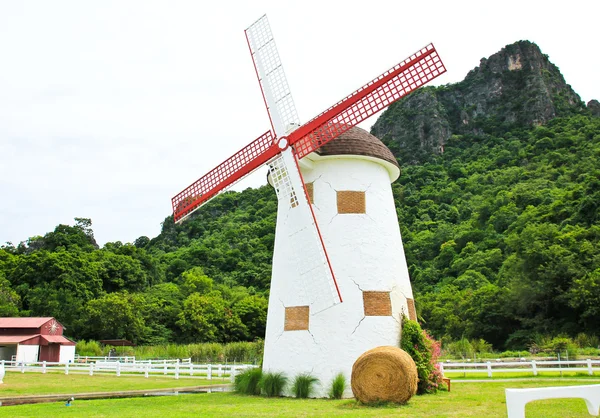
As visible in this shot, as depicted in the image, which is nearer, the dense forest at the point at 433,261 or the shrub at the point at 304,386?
the shrub at the point at 304,386

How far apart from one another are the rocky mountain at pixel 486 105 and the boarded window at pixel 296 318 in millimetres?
89768

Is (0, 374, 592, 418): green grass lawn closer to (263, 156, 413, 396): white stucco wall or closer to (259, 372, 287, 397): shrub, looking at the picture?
(259, 372, 287, 397): shrub

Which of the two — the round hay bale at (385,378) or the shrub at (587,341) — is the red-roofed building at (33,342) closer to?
the round hay bale at (385,378)

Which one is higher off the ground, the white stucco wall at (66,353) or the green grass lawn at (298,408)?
the white stucco wall at (66,353)

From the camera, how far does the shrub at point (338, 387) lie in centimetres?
1199

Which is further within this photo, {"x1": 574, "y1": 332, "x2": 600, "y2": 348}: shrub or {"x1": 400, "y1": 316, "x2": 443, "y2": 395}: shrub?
{"x1": 574, "y1": 332, "x2": 600, "y2": 348}: shrub

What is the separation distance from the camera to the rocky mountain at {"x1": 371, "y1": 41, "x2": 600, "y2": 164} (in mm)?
102500

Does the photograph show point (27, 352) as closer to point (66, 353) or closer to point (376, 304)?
point (66, 353)

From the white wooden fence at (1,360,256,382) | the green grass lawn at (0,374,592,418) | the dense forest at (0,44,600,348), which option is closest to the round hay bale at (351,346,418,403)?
the green grass lawn at (0,374,592,418)

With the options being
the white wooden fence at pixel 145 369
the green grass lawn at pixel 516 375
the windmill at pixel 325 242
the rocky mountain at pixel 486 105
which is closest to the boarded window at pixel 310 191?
the windmill at pixel 325 242

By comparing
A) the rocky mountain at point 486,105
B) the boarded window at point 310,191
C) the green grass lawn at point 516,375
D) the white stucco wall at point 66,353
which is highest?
the rocky mountain at point 486,105

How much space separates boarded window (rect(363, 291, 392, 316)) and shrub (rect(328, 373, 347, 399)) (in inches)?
64.4

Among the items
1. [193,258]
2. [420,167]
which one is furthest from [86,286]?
[420,167]

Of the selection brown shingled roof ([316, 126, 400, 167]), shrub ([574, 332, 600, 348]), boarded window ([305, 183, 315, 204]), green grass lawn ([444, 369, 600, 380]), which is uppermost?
brown shingled roof ([316, 126, 400, 167])
